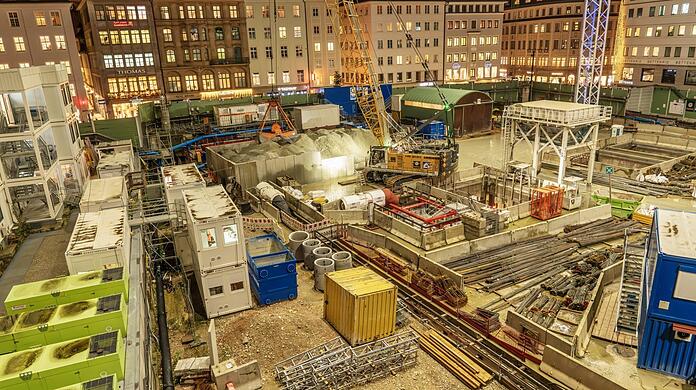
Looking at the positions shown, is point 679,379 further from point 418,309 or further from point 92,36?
point 92,36

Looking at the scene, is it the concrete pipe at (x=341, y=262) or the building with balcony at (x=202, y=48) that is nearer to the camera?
the concrete pipe at (x=341, y=262)

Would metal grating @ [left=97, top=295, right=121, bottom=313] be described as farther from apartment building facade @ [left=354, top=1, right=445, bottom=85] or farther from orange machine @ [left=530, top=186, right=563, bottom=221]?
apartment building facade @ [left=354, top=1, right=445, bottom=85]

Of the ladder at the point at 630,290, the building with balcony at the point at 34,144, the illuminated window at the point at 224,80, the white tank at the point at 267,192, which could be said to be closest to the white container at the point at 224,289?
the building with balcony at the point at 34,144

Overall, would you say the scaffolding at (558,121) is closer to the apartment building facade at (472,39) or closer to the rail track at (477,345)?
the rail track at (477,345)

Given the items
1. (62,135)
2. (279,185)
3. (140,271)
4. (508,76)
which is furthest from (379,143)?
(508,76)

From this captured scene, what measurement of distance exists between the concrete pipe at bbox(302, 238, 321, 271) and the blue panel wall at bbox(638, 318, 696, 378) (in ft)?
45.0

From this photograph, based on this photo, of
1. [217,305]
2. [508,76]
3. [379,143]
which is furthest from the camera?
[508,76]

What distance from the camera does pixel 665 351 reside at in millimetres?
15000

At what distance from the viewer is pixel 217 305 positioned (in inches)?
738

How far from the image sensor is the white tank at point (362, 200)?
96.1ft

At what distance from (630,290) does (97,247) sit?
19.4 meters

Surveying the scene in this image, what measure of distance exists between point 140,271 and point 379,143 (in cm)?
3015

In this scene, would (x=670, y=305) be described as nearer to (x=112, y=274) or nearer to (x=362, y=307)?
(x=362, y=307)

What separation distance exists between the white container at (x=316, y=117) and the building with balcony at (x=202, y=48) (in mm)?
19135
